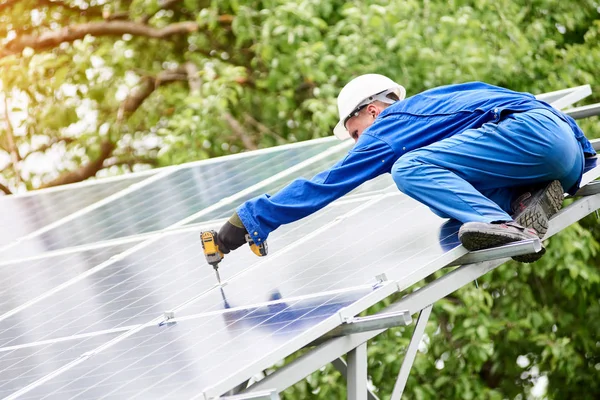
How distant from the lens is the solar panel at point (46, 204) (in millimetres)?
8953

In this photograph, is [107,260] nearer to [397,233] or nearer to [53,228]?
[53,228]

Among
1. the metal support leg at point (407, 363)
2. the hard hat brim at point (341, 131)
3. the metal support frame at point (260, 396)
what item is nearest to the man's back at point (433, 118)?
the hard hat brim at point (341, 131)

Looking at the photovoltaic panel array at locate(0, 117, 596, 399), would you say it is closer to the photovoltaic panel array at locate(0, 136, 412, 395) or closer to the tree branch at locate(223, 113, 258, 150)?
the photovoltaic panel array at locate(0, 136, 412, 395)

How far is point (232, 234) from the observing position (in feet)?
20.1

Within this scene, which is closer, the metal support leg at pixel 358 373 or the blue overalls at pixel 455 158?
the metal support leg at pixel 358 373

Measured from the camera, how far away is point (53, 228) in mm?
8656

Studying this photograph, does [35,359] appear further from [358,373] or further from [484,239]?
[484,239]

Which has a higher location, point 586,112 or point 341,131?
point 341,131

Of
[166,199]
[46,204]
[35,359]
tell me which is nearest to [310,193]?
[35,359]

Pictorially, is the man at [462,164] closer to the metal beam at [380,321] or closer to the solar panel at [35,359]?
the metal beam at [380,321]

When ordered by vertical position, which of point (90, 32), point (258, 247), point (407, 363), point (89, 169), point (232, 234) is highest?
point (90, 32)

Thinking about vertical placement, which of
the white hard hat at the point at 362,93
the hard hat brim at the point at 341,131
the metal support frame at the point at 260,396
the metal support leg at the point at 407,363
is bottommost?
the metal support leg at the point at 407,363

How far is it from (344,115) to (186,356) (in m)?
2.00

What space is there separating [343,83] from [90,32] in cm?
388
